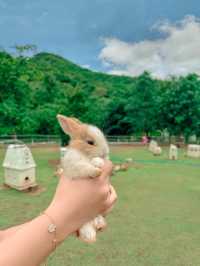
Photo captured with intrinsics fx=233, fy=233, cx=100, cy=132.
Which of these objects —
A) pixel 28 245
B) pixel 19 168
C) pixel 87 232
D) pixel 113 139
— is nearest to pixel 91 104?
pixel 113 139

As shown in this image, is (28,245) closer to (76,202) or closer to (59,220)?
(59,220)

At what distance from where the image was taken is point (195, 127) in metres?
21.0

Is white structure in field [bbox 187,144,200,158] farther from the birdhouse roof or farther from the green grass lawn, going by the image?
the birdhouse roof

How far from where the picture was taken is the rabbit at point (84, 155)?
47.3 inches

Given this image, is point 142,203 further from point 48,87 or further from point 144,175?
point 48,87

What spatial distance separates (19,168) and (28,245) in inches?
284

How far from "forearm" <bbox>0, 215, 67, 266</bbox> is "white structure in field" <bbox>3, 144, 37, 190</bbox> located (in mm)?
7101

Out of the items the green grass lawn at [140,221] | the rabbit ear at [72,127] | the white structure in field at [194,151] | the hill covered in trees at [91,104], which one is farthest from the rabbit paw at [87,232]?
the white structure in field at [194,151]

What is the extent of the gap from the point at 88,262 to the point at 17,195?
14.1 feet

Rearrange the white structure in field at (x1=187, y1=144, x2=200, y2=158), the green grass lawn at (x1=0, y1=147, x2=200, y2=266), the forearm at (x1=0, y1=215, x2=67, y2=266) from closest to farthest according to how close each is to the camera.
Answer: the forearm at (x1=0, y1=215, x2=67, y2=266) < the green grass lawn at (x1=0, y1=147, x2=200, y2=266) < the white structure in field at (x1=187, y1=144, x2=200, y2=158)

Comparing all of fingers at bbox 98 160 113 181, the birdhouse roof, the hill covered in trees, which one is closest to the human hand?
fingers at bbox 98 160 113 181

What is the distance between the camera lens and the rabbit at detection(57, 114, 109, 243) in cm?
120

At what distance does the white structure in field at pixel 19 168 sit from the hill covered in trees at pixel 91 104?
408 cm

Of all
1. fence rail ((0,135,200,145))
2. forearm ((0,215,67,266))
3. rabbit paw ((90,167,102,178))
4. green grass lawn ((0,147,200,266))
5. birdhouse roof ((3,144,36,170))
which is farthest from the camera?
fence rail ((0,135,200,145))
